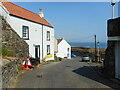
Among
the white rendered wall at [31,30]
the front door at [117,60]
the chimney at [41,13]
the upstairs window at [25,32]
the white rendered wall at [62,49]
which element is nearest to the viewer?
the front door at [117,60]

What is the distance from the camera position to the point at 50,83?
9.62m

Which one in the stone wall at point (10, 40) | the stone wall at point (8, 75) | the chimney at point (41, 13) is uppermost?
the chimney at point (41, 13)

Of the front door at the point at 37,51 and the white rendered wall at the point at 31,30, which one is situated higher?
the white rendered wall at the point at 31,30

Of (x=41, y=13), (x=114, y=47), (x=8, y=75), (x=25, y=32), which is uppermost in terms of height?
(x=41, y=13)

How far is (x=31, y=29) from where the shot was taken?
20906 mm

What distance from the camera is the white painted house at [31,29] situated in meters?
16.9

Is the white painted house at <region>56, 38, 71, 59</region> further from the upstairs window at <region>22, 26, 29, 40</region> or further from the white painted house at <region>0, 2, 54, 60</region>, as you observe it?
the upstairs window at <region>22, 26, 29, 40</region>

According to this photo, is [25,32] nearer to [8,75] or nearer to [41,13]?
[41,13]

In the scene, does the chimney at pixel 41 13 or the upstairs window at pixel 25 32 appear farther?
the chimney at pixel 41 13

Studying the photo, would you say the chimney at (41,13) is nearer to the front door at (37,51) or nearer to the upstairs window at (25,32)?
the front door at (37,51)

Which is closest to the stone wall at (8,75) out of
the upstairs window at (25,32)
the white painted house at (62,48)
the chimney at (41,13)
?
the upstairs window at (25,32)

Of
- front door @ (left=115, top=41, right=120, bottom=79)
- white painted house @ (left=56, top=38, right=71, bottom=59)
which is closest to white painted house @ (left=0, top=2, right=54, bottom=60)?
front door @ (left=115, top=41, right=120, bottom=79)

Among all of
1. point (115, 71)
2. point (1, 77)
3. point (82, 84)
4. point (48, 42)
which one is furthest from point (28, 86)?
point (48, 42)

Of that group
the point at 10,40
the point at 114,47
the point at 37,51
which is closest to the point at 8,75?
the point at 10,40
